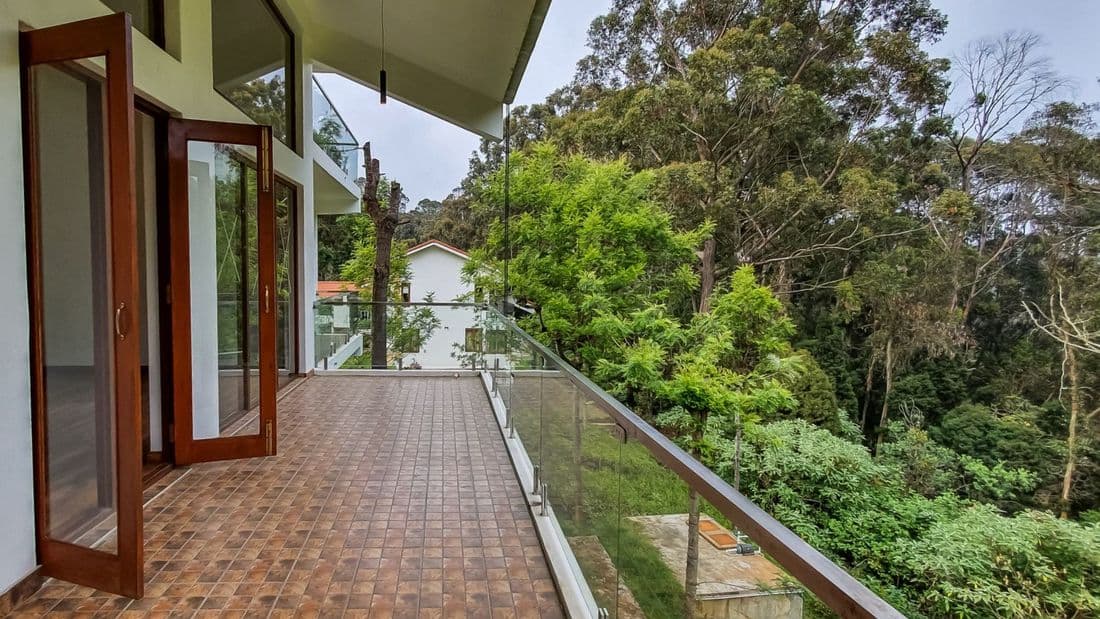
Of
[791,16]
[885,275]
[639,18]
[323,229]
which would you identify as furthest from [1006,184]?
[323,229]

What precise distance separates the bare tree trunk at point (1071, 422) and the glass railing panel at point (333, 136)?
1608cm

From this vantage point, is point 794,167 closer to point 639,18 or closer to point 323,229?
point 639,18

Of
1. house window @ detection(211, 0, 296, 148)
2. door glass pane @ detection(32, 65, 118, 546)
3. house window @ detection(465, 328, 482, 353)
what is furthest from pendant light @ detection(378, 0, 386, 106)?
house window @ detection(465, 328, 482, 353)

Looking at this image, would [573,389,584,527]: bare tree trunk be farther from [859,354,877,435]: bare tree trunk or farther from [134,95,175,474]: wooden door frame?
[859,354,877,435]: bare tree trunk

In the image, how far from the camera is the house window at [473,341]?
25.4 ft

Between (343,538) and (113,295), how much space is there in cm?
145

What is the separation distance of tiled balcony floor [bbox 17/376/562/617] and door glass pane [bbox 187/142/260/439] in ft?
1.21

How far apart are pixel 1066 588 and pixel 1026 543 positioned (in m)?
0.65

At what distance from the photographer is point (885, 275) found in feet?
54.8

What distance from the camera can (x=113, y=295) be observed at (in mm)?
2127

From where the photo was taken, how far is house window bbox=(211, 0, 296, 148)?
441 centimetres

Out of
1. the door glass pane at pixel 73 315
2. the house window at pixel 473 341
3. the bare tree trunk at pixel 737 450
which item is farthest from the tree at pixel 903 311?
the door glass pane at pixel 73 315

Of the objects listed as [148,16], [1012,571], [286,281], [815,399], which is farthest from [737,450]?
[148,16]

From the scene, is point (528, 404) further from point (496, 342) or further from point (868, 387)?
point (868, 387)
